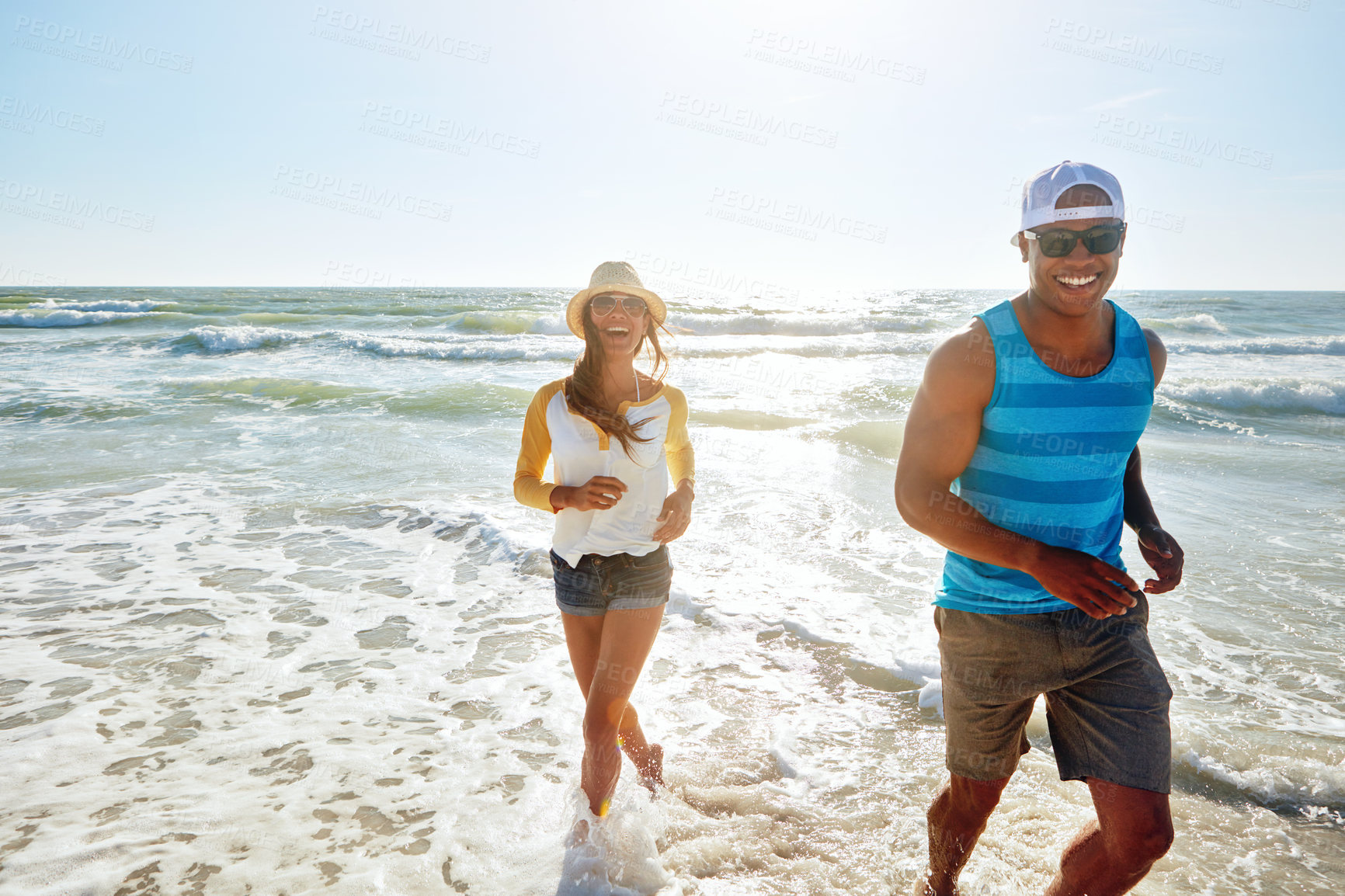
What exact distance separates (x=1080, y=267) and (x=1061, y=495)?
0.61 m

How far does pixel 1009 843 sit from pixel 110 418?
14933 mm

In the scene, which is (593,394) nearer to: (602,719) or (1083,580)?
(602,719)

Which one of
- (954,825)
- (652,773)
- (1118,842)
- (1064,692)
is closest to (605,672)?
(652,773)

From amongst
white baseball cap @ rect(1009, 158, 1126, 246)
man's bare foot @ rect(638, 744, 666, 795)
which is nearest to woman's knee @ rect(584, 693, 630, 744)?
man's bare foot @ rect(638, 744, 666, 795)

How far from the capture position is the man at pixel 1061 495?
193 cm

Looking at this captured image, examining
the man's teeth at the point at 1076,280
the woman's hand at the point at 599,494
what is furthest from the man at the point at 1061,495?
the woman's hand at the point at 599,494

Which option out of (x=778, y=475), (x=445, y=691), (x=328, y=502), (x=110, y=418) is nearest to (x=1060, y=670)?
(x=445, y=691)

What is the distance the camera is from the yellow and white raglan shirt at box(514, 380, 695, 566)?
Result: 277 cm

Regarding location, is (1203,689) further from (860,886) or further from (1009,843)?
(860,886)

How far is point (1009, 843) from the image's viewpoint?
2.99 meters

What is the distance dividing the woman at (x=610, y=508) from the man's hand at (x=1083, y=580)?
4.34ft

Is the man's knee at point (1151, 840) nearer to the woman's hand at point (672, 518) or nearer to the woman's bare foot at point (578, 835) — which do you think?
the woman's hand at point (672, 518)

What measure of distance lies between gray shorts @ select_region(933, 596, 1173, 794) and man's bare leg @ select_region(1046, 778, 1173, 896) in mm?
49

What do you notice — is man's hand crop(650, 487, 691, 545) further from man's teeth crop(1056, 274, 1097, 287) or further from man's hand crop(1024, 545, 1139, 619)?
man's teeth crop(1056, 274, 1097, 287)
